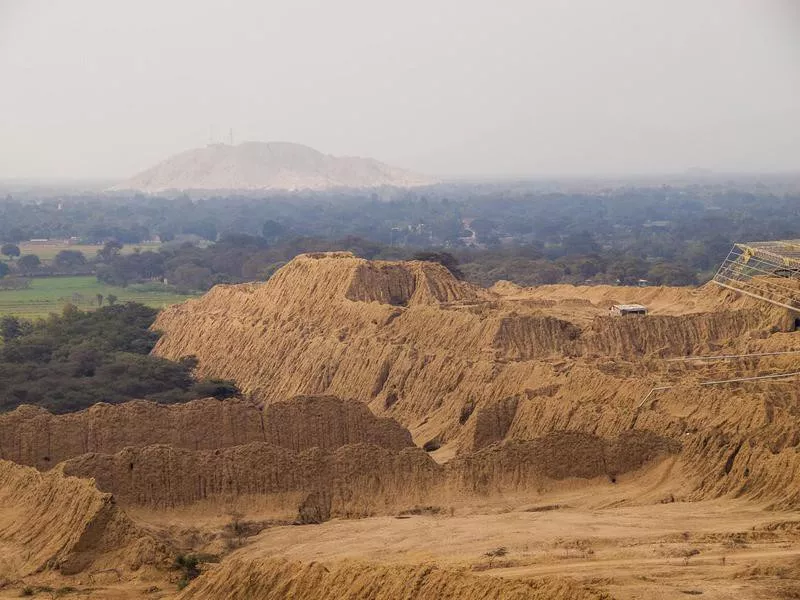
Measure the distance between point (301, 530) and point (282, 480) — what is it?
2.03 m

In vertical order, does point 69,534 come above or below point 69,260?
above

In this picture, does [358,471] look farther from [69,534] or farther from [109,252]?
[109,252]

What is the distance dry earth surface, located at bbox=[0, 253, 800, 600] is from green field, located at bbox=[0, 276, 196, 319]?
103ft

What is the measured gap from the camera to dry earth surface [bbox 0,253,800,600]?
837 inches

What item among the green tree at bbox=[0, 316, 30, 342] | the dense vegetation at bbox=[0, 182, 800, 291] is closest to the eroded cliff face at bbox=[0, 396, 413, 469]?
the green tree at bbox=[0, 316, 30, 342]

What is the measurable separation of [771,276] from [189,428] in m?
23.6

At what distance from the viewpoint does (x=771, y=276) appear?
46281mm

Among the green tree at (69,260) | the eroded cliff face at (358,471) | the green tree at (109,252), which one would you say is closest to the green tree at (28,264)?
the green tree at (69,260)

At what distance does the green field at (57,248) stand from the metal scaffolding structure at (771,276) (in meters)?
66.7

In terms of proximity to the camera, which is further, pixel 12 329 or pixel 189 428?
pixel 12 329

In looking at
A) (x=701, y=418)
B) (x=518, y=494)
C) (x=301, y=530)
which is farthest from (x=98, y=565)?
(x=701, y=418)

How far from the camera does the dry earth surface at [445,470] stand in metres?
21.2


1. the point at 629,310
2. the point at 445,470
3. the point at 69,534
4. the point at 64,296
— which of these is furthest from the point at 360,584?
the point at 64,296

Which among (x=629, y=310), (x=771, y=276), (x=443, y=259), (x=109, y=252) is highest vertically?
(x=771, y=276)
